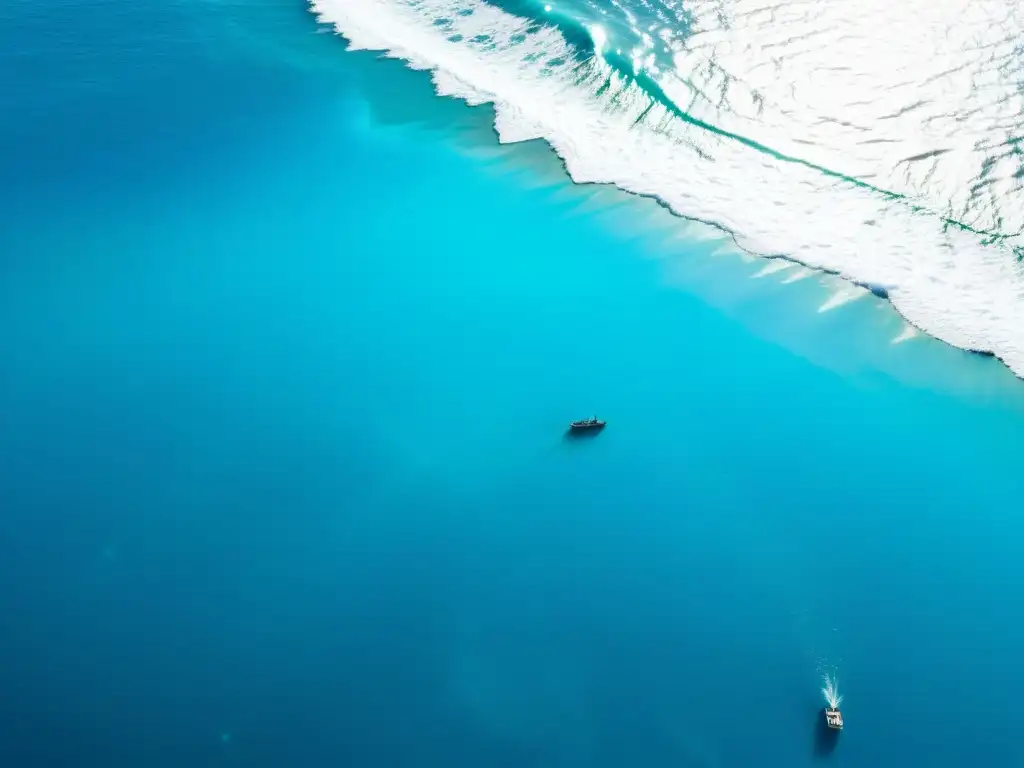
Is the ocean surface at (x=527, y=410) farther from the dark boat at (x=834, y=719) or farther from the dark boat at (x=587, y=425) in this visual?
the dark boat at (x=587, y=425)

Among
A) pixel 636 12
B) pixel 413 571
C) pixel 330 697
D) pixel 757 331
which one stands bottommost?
pixel 330 697

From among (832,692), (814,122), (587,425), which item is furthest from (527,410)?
(814,122)

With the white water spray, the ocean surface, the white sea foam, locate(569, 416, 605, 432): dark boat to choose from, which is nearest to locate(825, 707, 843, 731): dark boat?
the white water spray

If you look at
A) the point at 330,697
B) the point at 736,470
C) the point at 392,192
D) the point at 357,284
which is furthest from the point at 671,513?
the point at 392,192

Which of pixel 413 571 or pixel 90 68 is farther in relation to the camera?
pixel 90 68

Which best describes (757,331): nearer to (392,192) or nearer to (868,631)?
(868,631)

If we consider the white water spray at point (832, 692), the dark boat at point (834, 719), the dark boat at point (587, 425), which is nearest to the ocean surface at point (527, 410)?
the white water spray at point (832, 692)
